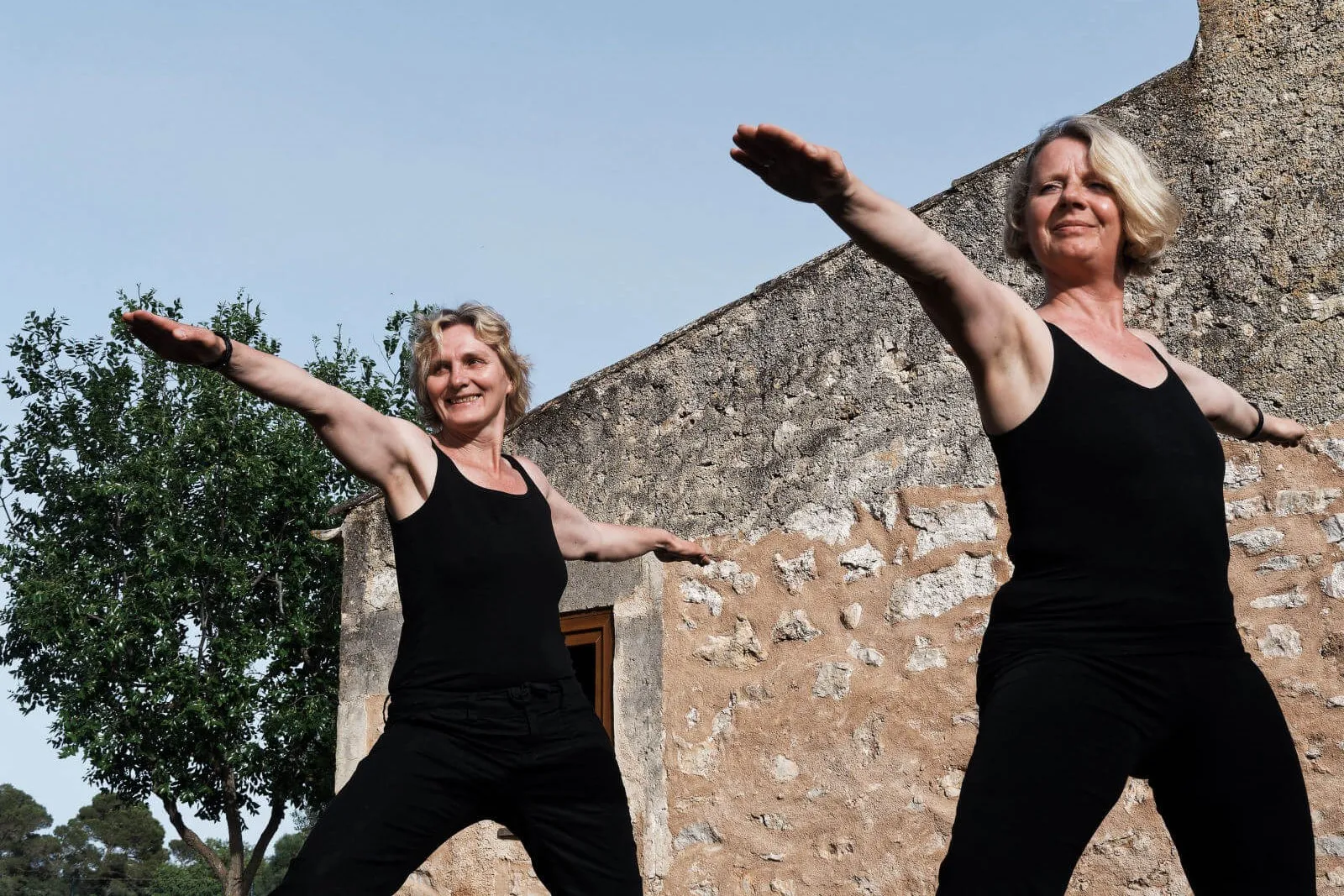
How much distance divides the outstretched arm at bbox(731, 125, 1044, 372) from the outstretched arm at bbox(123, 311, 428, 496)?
3.54 ft

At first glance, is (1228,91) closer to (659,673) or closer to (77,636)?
(659,673)

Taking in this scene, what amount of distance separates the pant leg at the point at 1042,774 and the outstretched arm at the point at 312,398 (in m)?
1.38

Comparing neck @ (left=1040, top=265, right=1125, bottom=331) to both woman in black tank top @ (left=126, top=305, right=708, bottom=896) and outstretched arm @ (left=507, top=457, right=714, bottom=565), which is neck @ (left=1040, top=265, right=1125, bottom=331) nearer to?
woman in black tank top @ (left=126, top=305, right=708, bottom=896)

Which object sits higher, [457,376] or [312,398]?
[457,376]

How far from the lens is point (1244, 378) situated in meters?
4.28

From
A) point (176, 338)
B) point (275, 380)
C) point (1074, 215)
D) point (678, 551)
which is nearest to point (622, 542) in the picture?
point (678, 551)

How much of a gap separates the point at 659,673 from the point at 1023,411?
143 inches

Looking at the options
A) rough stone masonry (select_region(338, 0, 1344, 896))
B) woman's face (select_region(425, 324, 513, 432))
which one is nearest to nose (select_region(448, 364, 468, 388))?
woman's face (select_region(425, 324, 513, 432))

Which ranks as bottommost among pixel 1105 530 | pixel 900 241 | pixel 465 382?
pixel 1105 530

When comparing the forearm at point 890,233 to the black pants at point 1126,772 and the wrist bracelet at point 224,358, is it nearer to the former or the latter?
the black pants at point 1126,772

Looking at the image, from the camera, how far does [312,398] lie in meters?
2.50

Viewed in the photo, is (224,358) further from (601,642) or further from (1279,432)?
(601,642)

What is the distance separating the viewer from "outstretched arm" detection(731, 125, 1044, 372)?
161cm

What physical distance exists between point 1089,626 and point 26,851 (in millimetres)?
46421
